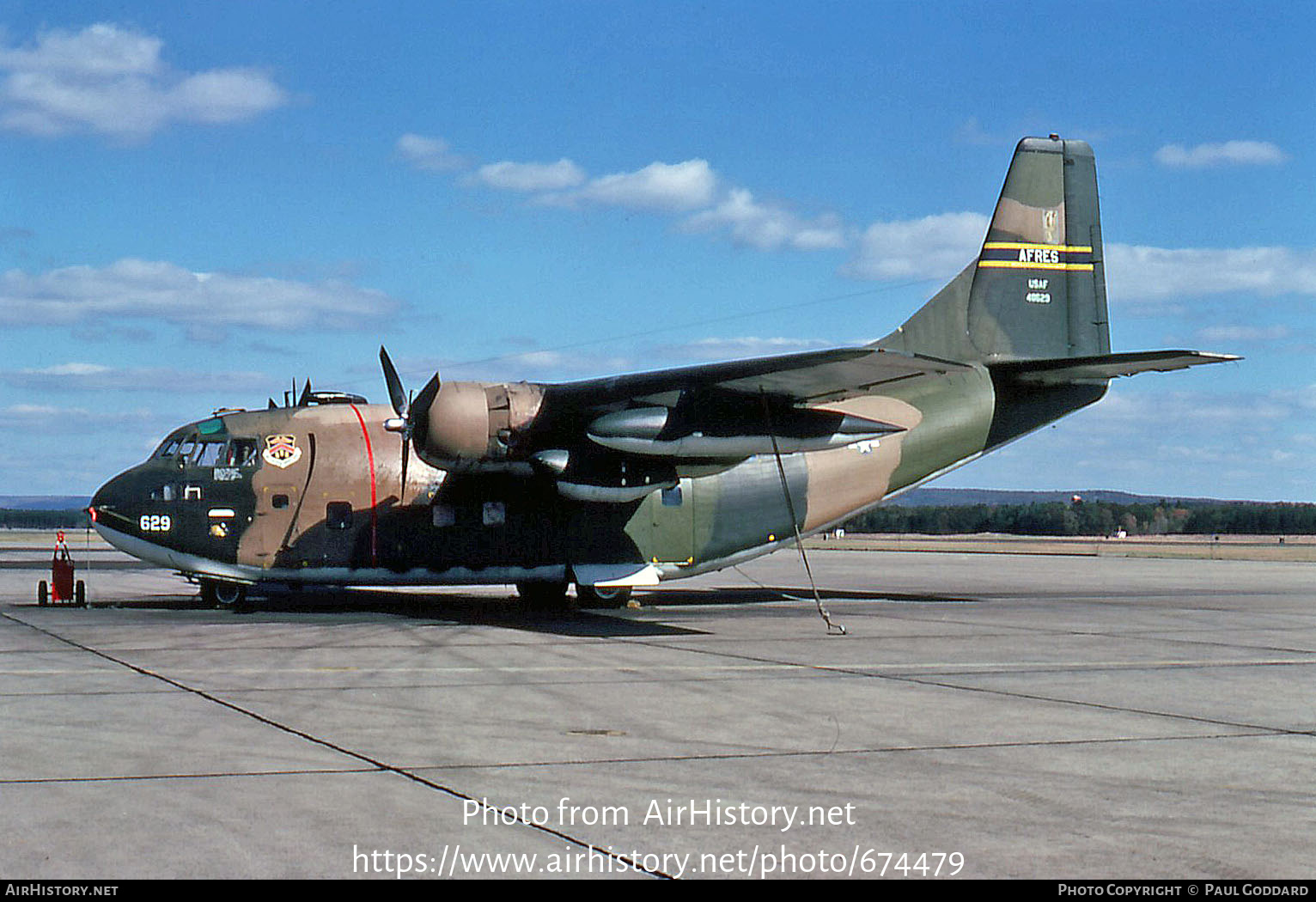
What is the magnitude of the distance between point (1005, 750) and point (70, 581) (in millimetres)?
20499

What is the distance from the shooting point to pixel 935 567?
45.1 m

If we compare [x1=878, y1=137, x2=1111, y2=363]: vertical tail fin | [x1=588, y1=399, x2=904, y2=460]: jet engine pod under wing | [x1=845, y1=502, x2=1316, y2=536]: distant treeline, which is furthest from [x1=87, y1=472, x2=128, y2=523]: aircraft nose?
[x1=845, y1=502, x2=1316, y2=536]: distant treeline

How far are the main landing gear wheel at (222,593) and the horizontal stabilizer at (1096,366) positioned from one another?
14506mm

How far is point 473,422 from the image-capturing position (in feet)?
62.9

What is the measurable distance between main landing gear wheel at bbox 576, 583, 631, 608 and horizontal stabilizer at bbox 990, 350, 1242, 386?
8.19m

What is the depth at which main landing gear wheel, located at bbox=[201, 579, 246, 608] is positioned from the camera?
75.4 ft

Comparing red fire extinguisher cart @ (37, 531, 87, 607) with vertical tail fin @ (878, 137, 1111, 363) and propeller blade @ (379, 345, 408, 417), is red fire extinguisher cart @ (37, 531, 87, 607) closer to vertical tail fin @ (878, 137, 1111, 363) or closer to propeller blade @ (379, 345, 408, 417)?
propeller blade @ (379, 345, 408, 417)

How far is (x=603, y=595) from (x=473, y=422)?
581 centimetres

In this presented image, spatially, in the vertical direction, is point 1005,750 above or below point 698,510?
below

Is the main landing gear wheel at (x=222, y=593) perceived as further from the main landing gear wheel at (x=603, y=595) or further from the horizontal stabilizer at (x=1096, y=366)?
the horizontal stabilizer at (x=1096, y=366)

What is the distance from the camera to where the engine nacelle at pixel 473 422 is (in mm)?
19062

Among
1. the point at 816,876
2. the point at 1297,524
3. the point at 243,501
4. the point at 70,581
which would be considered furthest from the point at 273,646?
the point at 1297,524

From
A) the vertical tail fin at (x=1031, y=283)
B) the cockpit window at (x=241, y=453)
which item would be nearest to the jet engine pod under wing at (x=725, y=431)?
the vertical tail fin at (x=1031, y=283)

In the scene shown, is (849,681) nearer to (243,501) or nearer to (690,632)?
(690,632)
